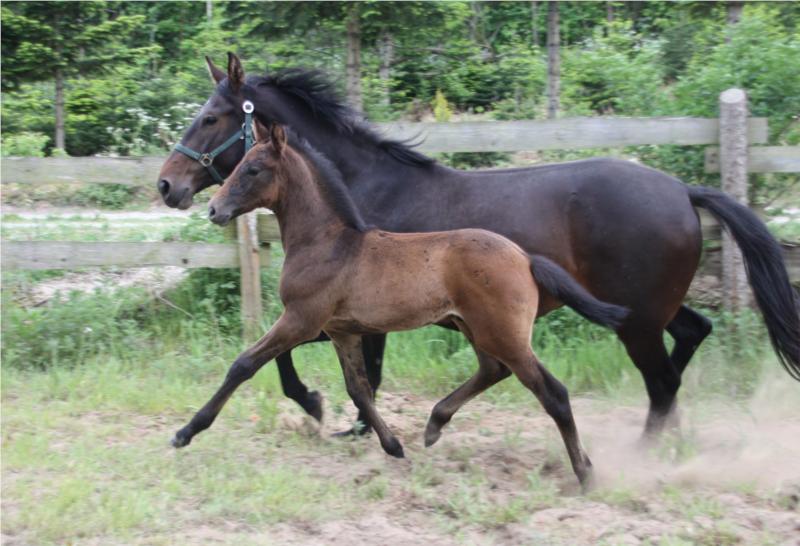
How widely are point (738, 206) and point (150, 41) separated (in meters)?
19.6

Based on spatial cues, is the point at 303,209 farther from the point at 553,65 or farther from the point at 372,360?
the point at 553,65

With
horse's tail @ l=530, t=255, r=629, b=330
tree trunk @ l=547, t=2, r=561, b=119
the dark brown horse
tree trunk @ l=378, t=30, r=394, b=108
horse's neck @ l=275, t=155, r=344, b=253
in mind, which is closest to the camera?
horse's tail @ l=530, t=255, r=629, b=330

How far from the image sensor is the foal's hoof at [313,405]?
5.16 metres

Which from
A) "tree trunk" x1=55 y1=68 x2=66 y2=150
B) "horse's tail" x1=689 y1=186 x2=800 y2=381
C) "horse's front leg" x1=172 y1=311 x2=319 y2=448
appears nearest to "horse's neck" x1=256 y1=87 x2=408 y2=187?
"horse's front leg" x1=172 y1=311 x2=319 y2=448

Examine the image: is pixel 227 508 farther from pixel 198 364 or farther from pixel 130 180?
pixel 130 180

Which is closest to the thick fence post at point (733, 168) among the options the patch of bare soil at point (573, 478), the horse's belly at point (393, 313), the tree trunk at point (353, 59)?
the patch of bare soil at point (573, 478)

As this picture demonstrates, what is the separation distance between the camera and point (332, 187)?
190 inches

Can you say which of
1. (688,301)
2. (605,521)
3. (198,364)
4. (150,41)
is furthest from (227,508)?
(150,41)

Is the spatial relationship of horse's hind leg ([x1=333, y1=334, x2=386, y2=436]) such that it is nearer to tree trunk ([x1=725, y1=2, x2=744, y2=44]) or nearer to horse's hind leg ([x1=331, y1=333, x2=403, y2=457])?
horse's hind leg ([x1=331, y1=333, x2=403, y2=457])

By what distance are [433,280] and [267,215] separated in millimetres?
2519

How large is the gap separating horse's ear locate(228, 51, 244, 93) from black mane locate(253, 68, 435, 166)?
151 mm

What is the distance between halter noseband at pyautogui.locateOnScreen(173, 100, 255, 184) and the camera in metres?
5.29

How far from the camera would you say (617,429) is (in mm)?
5434

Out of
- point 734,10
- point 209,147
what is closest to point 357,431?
point 209,147
